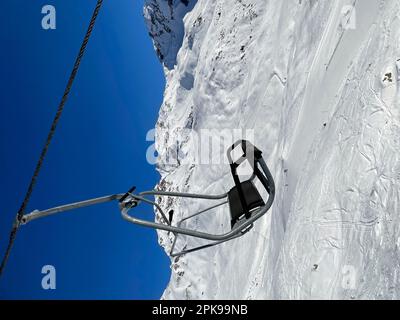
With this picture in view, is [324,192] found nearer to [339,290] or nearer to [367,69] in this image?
[339,290]

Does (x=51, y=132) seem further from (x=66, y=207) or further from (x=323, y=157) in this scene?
(x=323, y=157)

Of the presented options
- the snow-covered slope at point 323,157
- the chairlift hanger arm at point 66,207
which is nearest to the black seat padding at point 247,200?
the chairlift hanger arm at point 66,207

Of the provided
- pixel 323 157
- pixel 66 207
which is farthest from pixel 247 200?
pixel 323 157

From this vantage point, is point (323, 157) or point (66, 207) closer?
point (66, 207)

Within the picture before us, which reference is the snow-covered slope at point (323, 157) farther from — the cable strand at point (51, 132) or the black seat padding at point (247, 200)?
the cable strand at point (51, 132)

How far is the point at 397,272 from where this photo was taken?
13.7 ft

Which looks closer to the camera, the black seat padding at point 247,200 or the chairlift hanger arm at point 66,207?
the chairlift hanger arm at point 66,207

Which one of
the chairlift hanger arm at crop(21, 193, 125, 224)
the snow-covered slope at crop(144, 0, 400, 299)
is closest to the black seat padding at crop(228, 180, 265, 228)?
the chairlift hanger arm at crop(21, 193, 125, 224)

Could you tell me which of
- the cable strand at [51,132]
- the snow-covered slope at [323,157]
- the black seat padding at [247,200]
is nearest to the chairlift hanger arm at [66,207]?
the cable strand at [51,132]

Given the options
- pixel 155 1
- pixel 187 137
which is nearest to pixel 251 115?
pixel 187 137

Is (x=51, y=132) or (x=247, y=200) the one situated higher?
(x=51, y=132)

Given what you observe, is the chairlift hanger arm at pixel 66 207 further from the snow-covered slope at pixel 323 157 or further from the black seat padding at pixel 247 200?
the snow-covered slope at pixel 323 157

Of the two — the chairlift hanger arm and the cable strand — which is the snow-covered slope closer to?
the chairlift hanger arm
